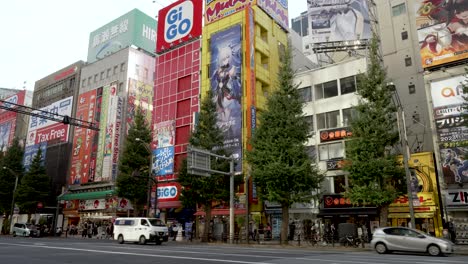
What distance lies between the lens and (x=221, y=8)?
1674 inches

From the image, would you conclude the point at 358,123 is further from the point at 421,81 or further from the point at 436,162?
the point at 421,81

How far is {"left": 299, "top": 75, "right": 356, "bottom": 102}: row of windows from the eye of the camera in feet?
109

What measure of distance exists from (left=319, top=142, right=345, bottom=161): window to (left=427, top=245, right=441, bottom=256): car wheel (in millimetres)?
15470

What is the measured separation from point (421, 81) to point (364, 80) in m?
14.0

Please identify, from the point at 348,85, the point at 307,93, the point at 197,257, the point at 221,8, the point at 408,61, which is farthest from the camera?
the point at 221,8

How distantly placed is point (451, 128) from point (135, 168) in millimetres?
27195

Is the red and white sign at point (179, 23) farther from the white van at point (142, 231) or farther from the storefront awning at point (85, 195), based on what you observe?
the white van at point (142, 231)

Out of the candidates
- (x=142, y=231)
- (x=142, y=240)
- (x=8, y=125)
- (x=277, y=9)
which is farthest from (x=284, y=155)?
(x=8, y=125)

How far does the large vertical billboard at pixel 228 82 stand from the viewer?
119ft

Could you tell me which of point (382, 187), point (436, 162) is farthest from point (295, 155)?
point (436, 162)

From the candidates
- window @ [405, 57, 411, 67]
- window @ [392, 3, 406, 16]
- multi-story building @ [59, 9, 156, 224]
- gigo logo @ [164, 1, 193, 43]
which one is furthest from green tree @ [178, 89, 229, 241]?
window @ [392, 3, 406, 16]

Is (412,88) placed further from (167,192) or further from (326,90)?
(167,192)

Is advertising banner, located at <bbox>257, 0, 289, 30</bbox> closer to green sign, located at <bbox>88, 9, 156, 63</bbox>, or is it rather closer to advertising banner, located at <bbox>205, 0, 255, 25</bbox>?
advertising banner, located at <bbox>205, 0, 255, 25</bbox>

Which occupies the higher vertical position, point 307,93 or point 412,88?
point 412,88
